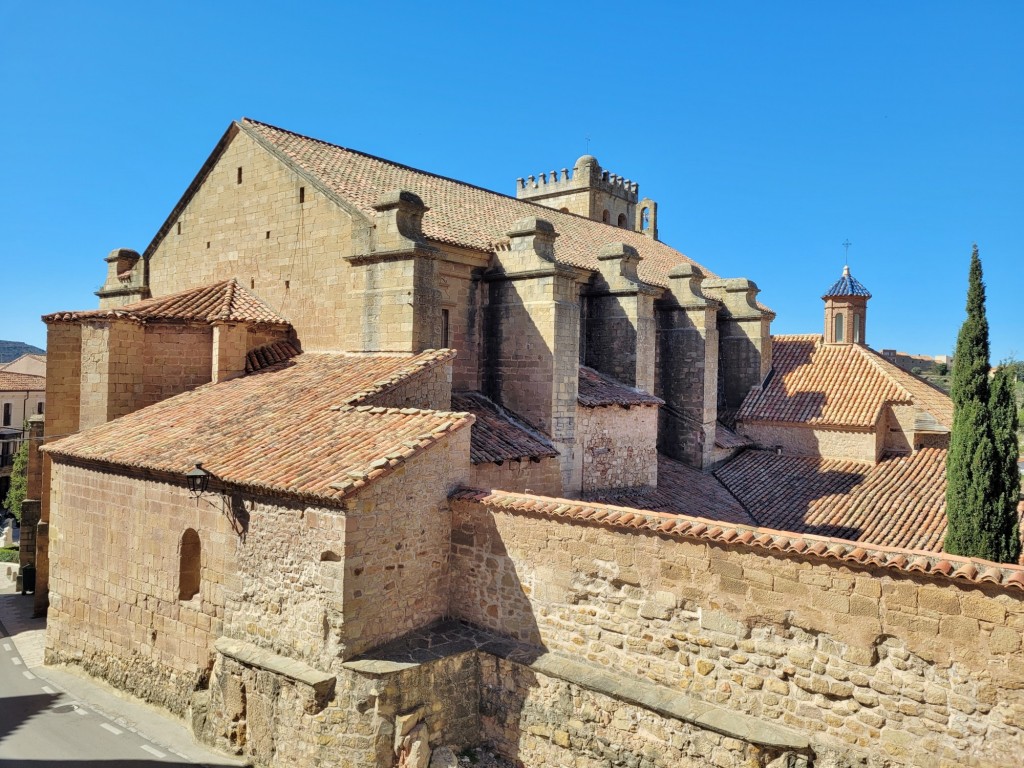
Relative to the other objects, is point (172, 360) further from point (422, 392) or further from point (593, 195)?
point (593, 195)

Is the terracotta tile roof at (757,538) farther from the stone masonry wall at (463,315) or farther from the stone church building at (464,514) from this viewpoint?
the stone masonry wall at (463,315)

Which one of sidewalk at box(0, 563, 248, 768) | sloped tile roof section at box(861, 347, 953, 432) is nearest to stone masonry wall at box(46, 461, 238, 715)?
sidewalk at box(0, 563, 248, 768)

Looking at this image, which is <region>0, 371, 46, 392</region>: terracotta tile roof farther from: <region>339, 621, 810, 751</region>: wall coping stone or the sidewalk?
<region>339, 621, 810, 751</region>: wall coping stone

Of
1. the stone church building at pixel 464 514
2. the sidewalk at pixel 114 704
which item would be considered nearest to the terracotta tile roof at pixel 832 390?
the stone church building at pixel 464 514

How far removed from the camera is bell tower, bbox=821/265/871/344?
2134 cm

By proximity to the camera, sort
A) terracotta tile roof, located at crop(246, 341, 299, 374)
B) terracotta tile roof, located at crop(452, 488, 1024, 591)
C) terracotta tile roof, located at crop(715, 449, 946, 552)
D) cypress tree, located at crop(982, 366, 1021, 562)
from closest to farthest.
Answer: terracotta tile roof, located at crop(452, 488, 1024, 591)
cypress tree, located at crop(982, 366, 1021, 562)
terracotta tile roof, located at crop(246, 341, 299, 374)
terracotta tile roof, located at crop(715, 449, 946, 552)

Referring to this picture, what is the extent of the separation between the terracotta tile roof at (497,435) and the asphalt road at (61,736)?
17.9 ft

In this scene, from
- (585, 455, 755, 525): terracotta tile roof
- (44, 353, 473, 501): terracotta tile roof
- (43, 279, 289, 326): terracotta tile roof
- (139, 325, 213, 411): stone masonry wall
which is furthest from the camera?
(585, 455, 755, 525): terracotta tile roof

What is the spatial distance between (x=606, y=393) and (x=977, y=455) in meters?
6.44

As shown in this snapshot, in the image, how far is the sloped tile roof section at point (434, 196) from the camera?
13672 mm

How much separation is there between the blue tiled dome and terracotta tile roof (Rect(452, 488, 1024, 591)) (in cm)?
1651

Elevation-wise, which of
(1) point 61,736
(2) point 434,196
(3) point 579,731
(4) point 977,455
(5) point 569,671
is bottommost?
(1) point 61,736

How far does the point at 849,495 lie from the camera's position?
15570 mm

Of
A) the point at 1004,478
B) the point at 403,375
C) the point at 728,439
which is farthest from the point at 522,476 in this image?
the point at 728,439
